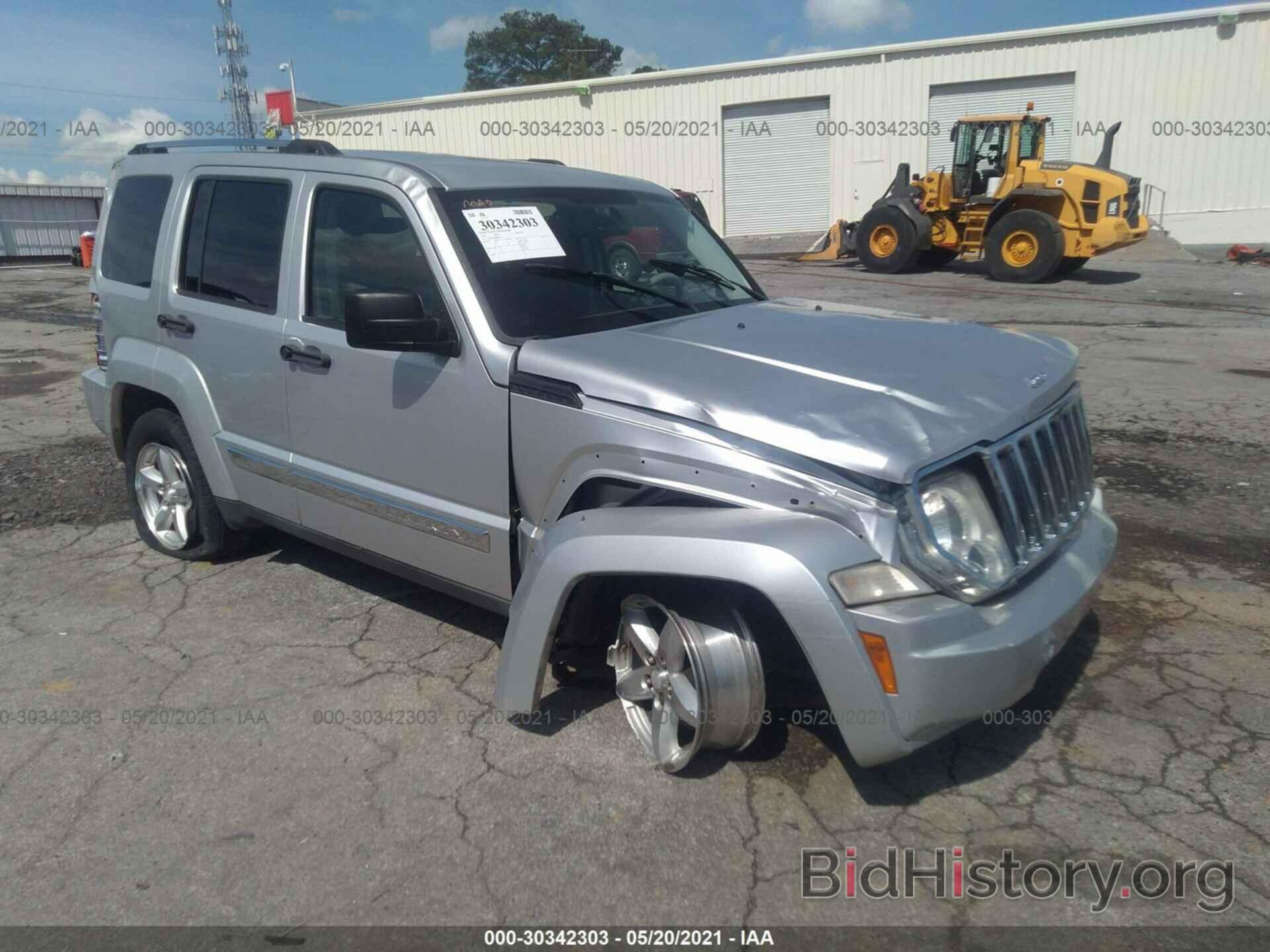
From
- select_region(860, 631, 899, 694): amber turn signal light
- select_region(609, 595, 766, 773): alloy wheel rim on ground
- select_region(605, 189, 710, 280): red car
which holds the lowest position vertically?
select_region(609, 595, 766, 773): alloy wheel rim on ground

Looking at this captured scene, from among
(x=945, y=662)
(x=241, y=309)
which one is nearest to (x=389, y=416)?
(x=241, y=309)

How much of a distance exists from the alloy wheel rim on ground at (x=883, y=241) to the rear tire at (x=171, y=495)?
53.2 feet

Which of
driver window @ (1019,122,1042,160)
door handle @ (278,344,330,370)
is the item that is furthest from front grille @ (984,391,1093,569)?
driver window @ (1019,122,1042,160)

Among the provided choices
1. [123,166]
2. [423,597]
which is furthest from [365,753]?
[123,166]

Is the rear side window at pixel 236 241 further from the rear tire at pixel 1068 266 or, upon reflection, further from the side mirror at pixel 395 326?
the rear tire at pixel 1068 266

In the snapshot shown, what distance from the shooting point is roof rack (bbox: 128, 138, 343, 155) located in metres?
4.26

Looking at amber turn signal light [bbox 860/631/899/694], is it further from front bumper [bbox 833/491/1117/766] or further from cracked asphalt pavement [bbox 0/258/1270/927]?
cracked asphalt pavement [bbox 0/258/1270/927]

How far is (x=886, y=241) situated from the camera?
1919 centimetres

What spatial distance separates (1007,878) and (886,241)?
58.3ft

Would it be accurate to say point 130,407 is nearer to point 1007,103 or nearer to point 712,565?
point 712,565

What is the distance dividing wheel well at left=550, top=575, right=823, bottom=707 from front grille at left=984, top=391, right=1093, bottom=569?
71 centimetres

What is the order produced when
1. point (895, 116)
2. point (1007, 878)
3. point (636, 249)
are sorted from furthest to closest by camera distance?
1. point (895, 116)
2. point (636, 249)
3. point (1007, 878)

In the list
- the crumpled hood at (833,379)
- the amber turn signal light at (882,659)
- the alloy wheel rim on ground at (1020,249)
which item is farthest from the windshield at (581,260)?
the alloy wheel rim on ground at (1020,249)

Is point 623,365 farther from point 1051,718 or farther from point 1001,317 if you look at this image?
point 1001,317
